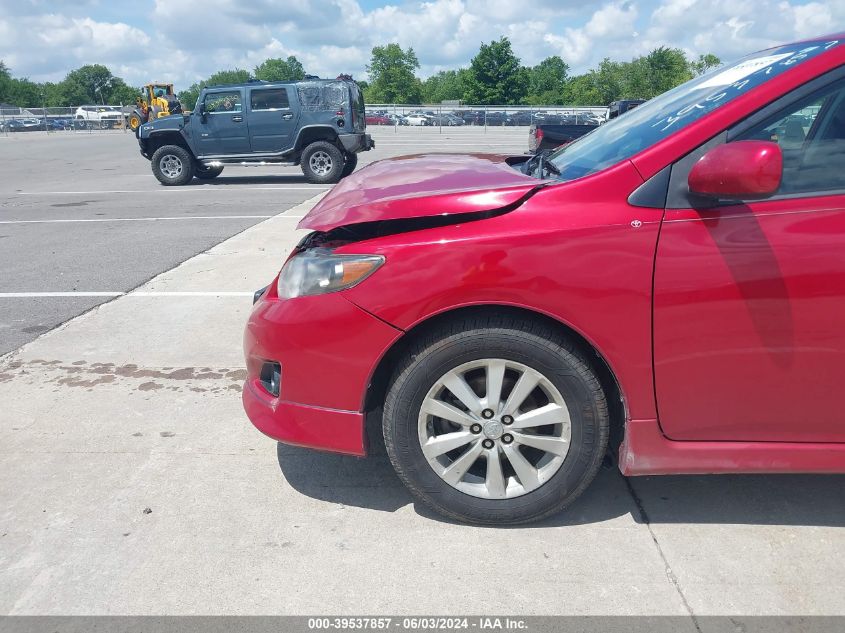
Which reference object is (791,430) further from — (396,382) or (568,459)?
(396,382)

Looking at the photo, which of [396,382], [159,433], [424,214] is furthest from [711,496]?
[159,433]

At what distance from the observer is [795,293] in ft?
8.21

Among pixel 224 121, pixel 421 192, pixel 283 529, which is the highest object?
pixel 224 121

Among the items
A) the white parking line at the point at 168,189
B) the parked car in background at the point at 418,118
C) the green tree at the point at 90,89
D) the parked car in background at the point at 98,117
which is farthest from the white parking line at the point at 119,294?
the green tree at the point at 90,89

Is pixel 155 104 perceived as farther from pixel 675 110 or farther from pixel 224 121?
pixel 675 110

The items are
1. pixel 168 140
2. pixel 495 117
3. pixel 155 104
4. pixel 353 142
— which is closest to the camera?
pixel 353 142

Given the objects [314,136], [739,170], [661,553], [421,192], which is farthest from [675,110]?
[314,136]

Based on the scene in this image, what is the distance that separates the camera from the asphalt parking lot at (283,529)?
2.50 meters

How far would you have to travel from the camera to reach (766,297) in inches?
99.0

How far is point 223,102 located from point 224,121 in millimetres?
367

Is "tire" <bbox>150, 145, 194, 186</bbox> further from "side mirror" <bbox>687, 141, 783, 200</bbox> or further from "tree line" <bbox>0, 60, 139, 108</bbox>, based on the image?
"tree line" <bbox>0, 60, 139, 108</bbox>

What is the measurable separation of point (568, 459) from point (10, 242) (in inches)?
318

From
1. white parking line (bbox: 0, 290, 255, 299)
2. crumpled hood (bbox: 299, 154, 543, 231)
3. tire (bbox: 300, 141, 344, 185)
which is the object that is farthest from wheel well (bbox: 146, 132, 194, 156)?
crumpled hood (bbox: 299, 154, 543, 231)

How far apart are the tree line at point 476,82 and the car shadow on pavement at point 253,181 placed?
160ft
